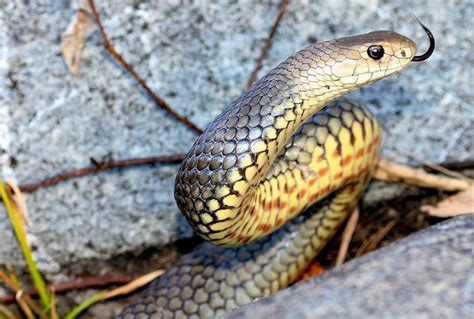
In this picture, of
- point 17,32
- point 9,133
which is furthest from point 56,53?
point 9,133

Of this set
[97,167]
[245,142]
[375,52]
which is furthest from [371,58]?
[97,167]

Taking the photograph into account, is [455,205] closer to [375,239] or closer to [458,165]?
[458,165]

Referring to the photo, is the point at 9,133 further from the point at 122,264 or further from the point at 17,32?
the point at 122,264

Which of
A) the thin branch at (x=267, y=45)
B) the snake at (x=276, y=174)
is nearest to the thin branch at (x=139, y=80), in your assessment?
the thin branch at (x=267, y=45)

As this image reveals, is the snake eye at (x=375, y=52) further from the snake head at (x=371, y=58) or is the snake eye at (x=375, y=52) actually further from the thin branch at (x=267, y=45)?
the thin branch at (x=267, y=45)

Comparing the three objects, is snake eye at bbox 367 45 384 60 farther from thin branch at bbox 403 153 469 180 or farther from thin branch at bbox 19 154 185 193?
thin branch at bbox 19 154 185 193
